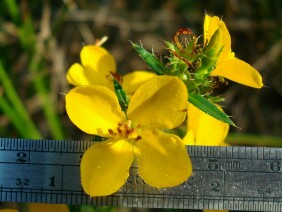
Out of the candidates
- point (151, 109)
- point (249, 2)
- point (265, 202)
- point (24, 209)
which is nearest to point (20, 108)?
point (24, 209)

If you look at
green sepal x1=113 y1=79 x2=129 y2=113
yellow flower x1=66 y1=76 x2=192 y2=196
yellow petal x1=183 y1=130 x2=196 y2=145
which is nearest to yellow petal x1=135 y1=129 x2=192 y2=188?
yellow flower x1=66 y1=76 x2=192 y2=196

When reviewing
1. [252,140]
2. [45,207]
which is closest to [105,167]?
[45,207]

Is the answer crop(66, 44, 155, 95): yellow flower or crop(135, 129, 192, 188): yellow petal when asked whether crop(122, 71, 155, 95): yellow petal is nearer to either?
crop(66, 44, 155, 95): yellow flower

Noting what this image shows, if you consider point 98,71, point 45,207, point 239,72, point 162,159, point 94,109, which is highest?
point 98,71

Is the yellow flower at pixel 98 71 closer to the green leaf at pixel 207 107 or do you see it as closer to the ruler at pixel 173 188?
the ruler at pixel 173 188

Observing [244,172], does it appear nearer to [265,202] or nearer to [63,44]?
[265,202]

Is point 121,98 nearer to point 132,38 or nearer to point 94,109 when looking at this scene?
point 94,109

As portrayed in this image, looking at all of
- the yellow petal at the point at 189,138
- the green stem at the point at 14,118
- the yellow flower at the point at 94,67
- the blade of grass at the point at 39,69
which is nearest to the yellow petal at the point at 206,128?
the yellow petal at the point at 189,138
